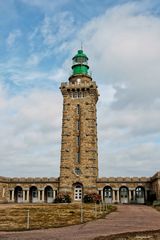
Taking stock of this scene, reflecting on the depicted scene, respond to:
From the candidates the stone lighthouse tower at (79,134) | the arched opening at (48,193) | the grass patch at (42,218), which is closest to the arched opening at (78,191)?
the stone lighthouse tower at (79,134)

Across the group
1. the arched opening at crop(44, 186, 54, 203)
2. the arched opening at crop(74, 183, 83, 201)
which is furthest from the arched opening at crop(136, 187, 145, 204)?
the arched opening at crop(44, 186, 54, 203)

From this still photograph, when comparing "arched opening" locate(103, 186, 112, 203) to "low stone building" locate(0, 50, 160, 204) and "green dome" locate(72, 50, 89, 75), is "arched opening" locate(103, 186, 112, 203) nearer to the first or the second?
"low stone building" locate(0, 50, 160, 204)

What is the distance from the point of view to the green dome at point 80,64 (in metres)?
57.3

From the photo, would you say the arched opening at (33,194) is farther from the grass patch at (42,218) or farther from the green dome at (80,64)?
the grass patch at (42,218)

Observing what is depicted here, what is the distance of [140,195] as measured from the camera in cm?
5697

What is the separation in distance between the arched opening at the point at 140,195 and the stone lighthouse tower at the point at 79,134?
8.74m

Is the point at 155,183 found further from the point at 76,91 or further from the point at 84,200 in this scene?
the point at 76,91

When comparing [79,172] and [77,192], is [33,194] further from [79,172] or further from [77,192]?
[79,172]

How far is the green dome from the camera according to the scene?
5728 centimetres

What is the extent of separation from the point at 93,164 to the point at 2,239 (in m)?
40.0

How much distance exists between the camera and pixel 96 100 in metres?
57.9

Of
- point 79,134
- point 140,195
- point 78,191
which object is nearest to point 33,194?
point 78,191

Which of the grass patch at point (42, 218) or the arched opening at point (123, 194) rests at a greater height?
the arched opening at point (123, 194)

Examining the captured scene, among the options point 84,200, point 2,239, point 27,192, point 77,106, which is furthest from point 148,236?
point 27,192
